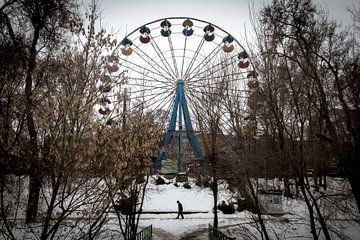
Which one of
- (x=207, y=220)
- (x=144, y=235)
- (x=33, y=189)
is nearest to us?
(x=33, y=189)

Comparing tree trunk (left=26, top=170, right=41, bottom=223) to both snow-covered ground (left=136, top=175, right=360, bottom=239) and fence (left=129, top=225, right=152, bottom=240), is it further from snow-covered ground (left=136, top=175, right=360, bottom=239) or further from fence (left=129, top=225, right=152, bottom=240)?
snow-covered ground (left=136, top=175, right=360, bottom=239)

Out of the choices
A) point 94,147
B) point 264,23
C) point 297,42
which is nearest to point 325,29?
point 297,42

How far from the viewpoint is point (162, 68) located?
18078 millimetres

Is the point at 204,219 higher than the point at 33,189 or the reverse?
the reverse

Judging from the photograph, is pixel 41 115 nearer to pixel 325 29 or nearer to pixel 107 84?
pixel 107 84

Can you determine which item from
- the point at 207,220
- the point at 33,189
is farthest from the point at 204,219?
the point at 33,189

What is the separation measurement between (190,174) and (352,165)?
16149 mm

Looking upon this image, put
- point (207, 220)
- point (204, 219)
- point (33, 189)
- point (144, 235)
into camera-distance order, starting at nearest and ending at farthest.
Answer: point (33, 189) → point (144, 235) → point (207, 220) → point (204, 219)

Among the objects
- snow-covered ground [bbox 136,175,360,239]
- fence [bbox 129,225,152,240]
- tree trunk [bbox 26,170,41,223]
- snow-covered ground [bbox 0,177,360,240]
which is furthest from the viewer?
snow-covered ground [bbox 136,175,360,239]

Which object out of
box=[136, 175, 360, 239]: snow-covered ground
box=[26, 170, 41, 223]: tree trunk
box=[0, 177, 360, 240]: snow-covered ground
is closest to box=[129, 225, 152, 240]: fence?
box=[0, 177, 360, 240]: snow-covered ground

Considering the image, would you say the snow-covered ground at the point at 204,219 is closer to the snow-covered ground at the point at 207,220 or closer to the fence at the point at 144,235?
the snow-covered ground at the point at 207,220

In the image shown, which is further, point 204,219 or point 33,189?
point 204,219

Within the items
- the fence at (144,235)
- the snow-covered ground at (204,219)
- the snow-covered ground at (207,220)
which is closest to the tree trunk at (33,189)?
the snow-covered ground at (204,219)

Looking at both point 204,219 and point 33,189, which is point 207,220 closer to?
point 204,219
